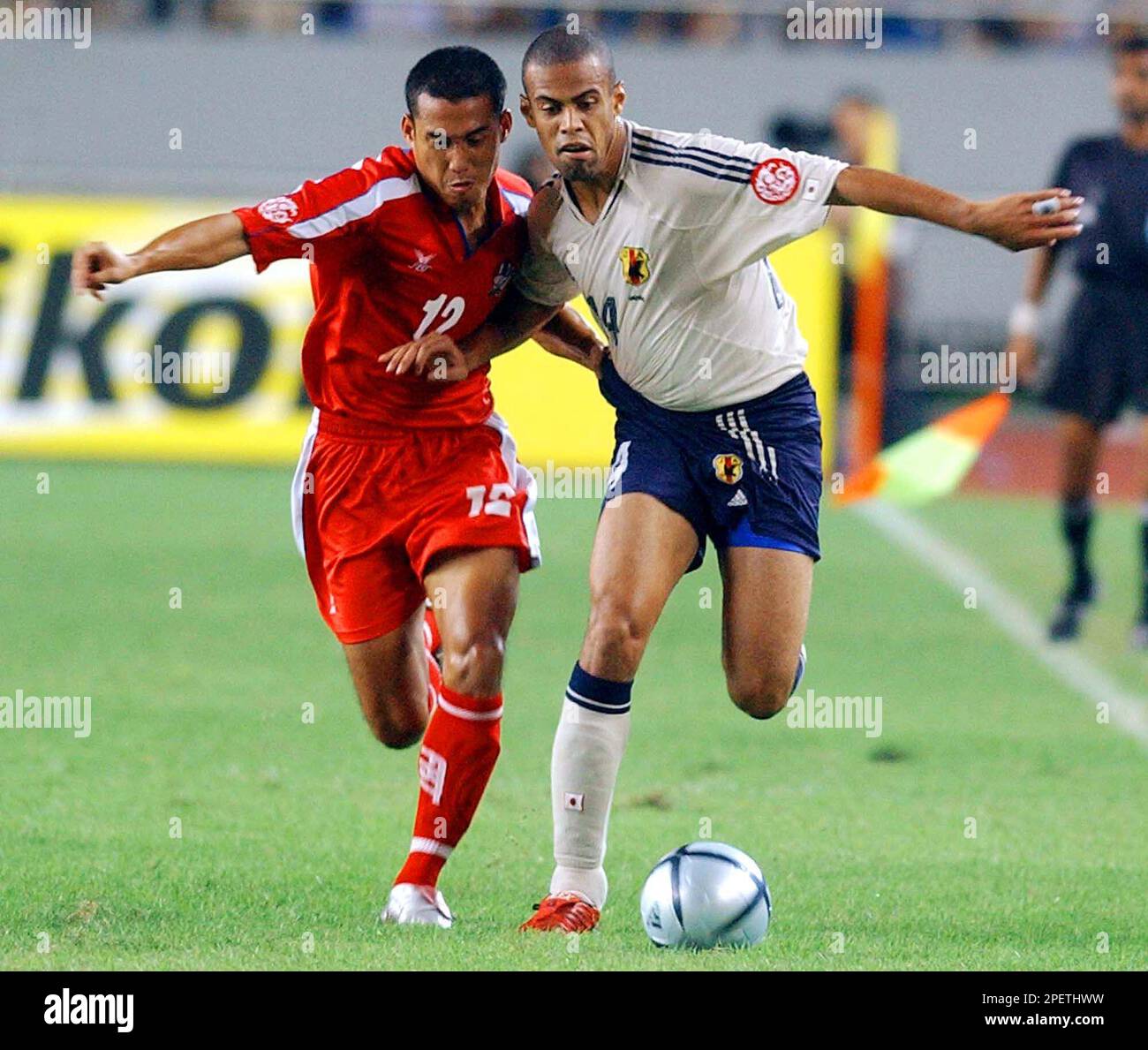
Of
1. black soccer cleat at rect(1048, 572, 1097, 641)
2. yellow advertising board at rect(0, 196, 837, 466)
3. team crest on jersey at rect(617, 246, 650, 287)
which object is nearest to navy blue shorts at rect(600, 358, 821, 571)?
team crest on jersey at rect(617, 246, 650, 287)

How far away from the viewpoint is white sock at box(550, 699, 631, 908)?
215 inches

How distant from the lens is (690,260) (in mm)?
5672

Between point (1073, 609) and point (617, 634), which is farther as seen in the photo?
point (1073, 609)

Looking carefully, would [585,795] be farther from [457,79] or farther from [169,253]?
Answer: [457,79]

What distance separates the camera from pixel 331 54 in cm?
2008

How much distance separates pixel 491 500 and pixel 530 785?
186cm

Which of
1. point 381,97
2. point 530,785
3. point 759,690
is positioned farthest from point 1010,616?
point 381,97

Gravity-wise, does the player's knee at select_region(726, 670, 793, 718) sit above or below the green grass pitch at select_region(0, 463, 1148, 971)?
above

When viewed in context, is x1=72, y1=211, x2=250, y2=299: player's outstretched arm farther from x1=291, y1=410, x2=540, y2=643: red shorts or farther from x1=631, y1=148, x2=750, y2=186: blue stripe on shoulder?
x1=631, y1=148, x2=750, y2=186: blue stripe on shoulder

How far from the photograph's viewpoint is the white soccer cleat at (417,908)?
5.39 meters

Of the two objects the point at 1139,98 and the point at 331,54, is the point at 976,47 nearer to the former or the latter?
the point at 331,54

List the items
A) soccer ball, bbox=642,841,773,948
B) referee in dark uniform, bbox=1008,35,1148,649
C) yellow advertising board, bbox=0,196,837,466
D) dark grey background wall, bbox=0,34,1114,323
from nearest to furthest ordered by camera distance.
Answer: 1. soccer ball, bbox=642,841,773,948
2. referee in dark uniform, bbox=1008,35,1148,649
3. yellow advertising board, bbox=0,196,837,466
4. dark grey background wall, bbox=0,34,1114,323

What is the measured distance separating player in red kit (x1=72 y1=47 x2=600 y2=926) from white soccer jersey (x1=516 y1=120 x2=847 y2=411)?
305 millimetres
